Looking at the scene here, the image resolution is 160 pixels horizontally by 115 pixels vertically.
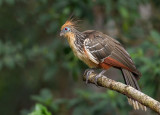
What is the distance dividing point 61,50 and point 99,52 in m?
2.66

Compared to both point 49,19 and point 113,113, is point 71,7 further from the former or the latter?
point 113,113

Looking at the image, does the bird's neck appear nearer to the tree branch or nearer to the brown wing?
the brown wing

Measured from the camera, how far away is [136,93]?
4.19 m

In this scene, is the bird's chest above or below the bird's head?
below

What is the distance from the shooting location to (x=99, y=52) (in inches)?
217

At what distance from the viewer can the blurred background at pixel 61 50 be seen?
21.8ft

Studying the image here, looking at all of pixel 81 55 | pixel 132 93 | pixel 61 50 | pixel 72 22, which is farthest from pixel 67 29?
pixel 61 50

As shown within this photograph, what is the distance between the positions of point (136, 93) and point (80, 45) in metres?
1.63

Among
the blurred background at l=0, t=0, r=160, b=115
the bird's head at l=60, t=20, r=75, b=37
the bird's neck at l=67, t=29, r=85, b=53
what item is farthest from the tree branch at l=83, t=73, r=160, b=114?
the blurred background at l=0, t=0, r=160, b=115

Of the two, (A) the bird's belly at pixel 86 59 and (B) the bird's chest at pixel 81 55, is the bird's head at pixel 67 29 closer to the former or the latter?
(B) the bird's chest at pixel 81 55

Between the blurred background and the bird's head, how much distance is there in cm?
32

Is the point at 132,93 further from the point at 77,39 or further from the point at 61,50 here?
the point at 61,50

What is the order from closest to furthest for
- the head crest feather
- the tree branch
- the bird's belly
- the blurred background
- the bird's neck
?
the tree branch → the bird's belly → the bird's neck → the head crest feather → the blurred background

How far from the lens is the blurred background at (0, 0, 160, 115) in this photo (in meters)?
6.66
